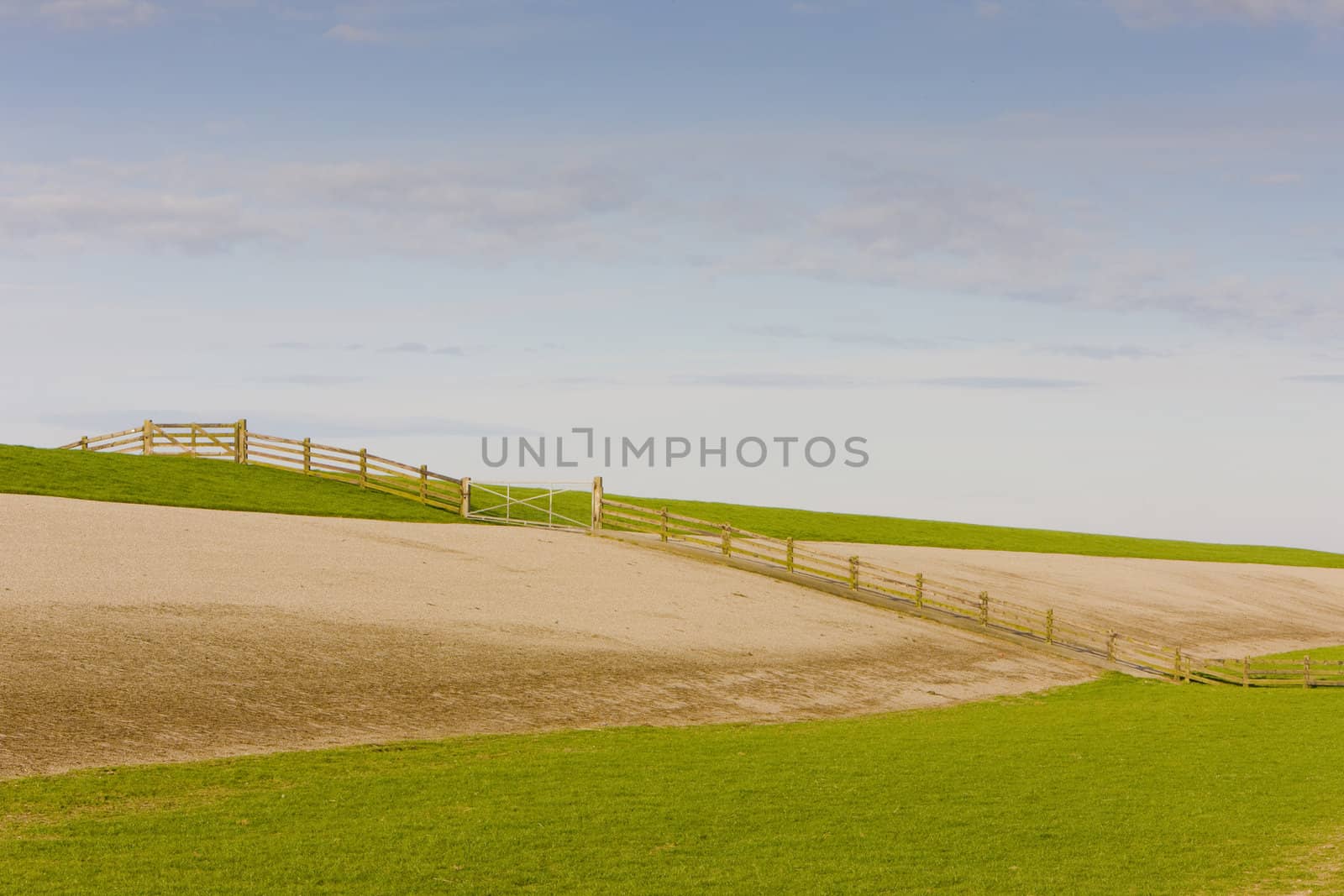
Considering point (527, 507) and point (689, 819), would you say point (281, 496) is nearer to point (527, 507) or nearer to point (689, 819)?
point (527, 507)

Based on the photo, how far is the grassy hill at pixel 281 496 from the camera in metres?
40.9

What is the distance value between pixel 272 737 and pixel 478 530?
2351 centimetres

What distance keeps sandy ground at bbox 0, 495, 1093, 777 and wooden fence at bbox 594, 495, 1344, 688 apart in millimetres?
2001

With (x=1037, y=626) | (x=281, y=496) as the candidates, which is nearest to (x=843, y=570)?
(x=1037, y=626)

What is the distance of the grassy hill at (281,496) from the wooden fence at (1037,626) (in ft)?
29.9

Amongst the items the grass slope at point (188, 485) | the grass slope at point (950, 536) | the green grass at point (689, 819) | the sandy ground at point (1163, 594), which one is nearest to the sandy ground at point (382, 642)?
the green grass at point (689, 819)

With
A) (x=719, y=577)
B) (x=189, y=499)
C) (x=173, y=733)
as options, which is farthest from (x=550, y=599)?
(x=189, y=499)

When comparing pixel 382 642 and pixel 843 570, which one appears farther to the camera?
pixel 843 570

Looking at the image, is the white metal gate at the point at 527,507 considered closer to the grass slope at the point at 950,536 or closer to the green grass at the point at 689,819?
the grass slope at the point at 950,536

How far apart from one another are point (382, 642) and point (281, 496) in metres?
21.3

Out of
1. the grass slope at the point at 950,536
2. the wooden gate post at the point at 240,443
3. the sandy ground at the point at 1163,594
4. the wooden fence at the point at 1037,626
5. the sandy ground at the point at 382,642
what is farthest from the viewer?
the grass slope at the point at 950,536

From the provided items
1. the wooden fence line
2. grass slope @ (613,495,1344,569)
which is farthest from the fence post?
grass slope @ (613,495,1344,569)

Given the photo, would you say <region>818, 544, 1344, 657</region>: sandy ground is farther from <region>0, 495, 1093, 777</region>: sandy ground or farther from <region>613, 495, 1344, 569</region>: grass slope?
<region>0, 495, 1093, 777</region>: sandy ground

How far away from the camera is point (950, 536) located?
66.1 meters
